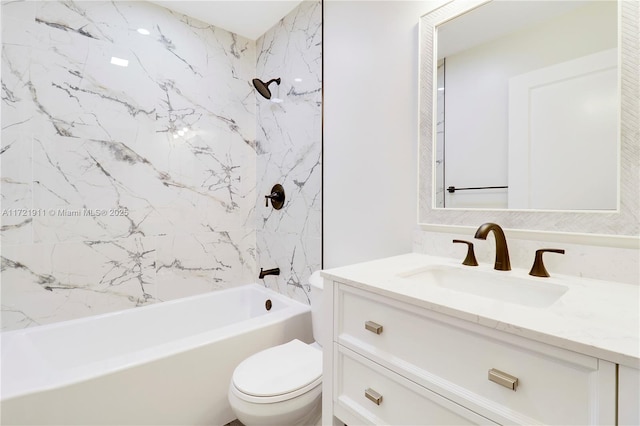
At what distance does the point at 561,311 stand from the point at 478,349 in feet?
0.67

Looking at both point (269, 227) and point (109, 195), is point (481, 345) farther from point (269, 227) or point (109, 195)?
point (109, 195)

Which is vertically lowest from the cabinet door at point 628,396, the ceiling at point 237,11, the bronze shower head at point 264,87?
the cabinet door at point 628,396

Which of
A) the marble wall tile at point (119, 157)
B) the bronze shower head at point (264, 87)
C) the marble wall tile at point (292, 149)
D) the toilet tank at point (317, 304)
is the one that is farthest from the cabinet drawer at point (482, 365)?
the bronze shower head at point (264, 87)

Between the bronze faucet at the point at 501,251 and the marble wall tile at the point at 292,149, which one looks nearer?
the bronze faucet at the point at 501,251

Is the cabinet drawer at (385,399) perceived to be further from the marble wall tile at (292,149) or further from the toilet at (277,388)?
the marble wall tile at (292,149)

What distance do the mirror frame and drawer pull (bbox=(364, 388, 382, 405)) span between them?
0.74 metres

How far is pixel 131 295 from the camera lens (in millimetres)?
→ 2045

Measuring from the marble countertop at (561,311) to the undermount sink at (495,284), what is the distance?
2cm

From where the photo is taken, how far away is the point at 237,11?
7.15 feet

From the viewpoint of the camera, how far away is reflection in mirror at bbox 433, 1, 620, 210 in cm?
95

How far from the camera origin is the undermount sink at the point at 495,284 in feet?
2.99

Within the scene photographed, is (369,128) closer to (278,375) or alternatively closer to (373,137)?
(373,137)

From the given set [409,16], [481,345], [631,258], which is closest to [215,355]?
[481,345]

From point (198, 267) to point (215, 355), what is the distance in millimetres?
929
